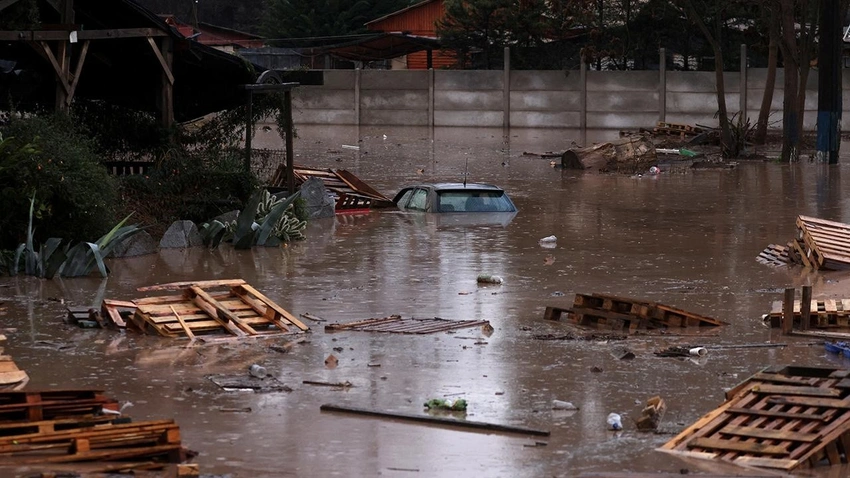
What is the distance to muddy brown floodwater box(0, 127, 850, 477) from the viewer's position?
761 centimetres

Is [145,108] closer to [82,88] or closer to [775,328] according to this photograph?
[82,88]

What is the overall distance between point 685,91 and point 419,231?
2567cm

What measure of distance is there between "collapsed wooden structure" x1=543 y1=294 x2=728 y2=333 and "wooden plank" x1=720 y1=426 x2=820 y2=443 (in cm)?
367

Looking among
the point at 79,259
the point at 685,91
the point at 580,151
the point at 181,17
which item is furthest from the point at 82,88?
the point at 181,17

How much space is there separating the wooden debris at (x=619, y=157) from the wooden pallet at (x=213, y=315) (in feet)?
58.8

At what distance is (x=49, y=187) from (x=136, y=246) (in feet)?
5.10

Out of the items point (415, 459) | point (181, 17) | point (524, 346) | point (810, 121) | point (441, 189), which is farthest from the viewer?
point (181, 17)

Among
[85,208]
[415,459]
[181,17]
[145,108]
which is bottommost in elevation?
[415,459]

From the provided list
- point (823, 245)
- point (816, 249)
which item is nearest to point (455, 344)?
point (816, 249)

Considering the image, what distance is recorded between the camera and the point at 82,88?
2120 cm

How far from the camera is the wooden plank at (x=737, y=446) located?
7113 mm

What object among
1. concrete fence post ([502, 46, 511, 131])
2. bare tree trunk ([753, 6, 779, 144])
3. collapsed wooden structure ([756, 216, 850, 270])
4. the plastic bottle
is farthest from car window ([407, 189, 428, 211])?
concrete fence post ([502, 46, 511, 131])

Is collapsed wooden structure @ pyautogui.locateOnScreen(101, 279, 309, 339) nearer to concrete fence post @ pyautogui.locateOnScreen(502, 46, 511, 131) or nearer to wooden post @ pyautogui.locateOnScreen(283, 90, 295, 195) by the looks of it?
wooden post @ pyautogui.locateOnScreen(283, 90, 295, 195)

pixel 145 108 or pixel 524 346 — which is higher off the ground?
pixel 145 108
